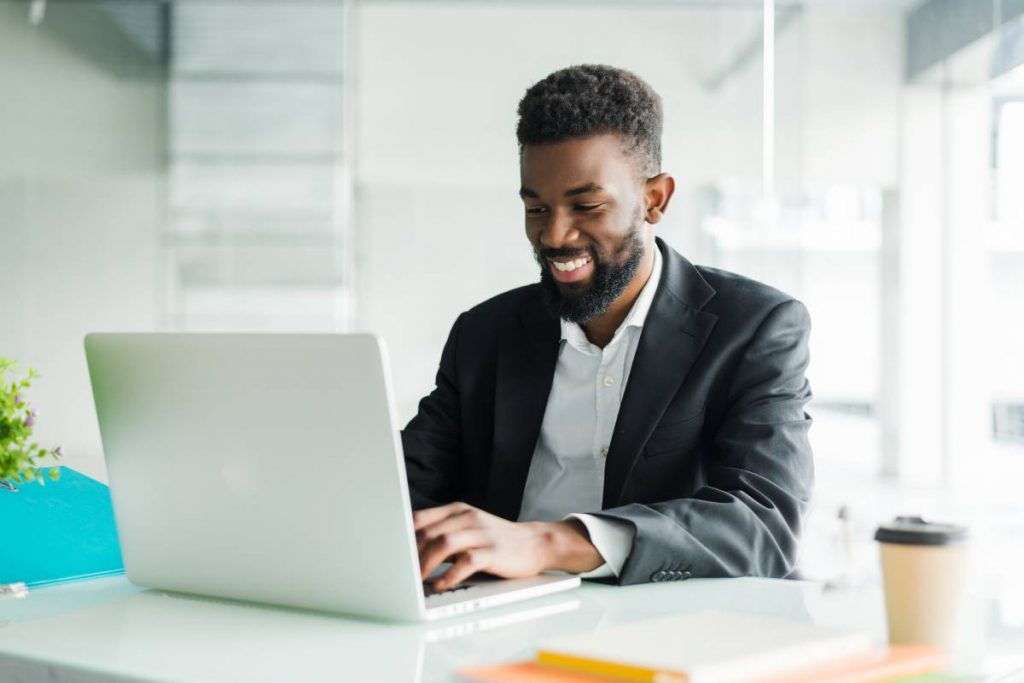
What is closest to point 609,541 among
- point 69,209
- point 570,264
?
point 570,264

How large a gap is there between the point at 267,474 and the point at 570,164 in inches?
34.3

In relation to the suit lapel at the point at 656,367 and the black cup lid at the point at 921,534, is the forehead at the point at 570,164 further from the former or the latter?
the black cup lid at the point at 921,534

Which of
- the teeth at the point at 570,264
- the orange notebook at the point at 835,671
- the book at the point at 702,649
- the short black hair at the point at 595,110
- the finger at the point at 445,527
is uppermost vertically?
the short black hair at the point at 595,110

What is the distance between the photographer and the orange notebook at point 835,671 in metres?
0.90

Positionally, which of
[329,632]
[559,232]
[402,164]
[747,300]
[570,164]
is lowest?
[329,632]

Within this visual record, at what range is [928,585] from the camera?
1.02 meters

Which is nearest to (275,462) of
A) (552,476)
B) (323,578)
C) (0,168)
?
(323,578)

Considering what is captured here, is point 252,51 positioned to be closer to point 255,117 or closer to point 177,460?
point 255,117

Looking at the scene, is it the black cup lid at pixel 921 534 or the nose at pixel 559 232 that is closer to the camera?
the black cup lid at pixel 921 534

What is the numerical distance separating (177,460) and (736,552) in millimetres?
691

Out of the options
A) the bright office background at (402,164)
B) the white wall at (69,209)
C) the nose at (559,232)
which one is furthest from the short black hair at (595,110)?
the white wall at (69,209)

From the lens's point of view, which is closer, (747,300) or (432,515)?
(432,515)

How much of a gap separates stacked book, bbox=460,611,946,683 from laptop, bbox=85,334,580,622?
25 cm

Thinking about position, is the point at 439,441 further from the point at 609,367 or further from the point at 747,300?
the point at 747,300
